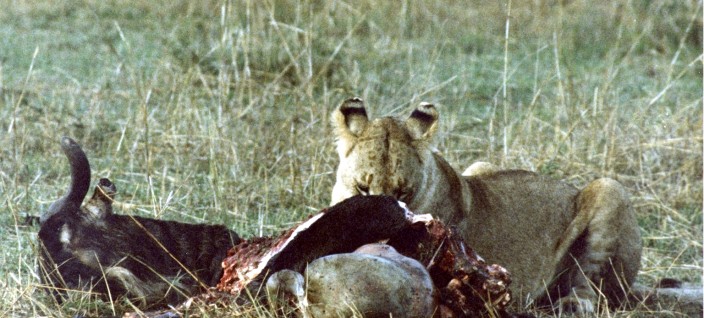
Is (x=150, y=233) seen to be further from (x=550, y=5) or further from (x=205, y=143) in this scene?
(x=550, y=5)

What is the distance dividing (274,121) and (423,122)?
2.35 metres

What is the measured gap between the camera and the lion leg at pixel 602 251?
5801 mm

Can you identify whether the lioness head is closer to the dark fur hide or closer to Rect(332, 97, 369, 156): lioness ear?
Rect(332, 97, 369, 156): lioness ear

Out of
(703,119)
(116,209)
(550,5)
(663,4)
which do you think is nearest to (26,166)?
(116,209)

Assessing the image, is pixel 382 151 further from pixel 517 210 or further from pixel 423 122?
pixel 517 210

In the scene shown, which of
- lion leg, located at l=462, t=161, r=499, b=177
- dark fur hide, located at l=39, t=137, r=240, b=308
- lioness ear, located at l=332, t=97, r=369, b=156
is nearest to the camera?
dark fur hide, located at l=39, t=137, r=240, b=308

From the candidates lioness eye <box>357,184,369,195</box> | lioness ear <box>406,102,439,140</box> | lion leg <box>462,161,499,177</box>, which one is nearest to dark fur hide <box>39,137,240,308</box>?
lioness eye <box>357,184,369,195</box>

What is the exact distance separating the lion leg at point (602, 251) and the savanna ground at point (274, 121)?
35 cm

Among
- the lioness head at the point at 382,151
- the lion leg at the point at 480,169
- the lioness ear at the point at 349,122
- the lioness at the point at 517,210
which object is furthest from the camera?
the lion leg at the point at 480,169

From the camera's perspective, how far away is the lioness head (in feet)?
16.3

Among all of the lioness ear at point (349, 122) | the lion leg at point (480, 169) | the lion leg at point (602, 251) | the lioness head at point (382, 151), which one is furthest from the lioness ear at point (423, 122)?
the lion leg at point (602, 251)

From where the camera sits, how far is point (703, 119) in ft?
25.7

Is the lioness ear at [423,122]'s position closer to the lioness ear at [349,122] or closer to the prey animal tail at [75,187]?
the lioness ear at [349,122]

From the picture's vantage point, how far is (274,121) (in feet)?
24.8
